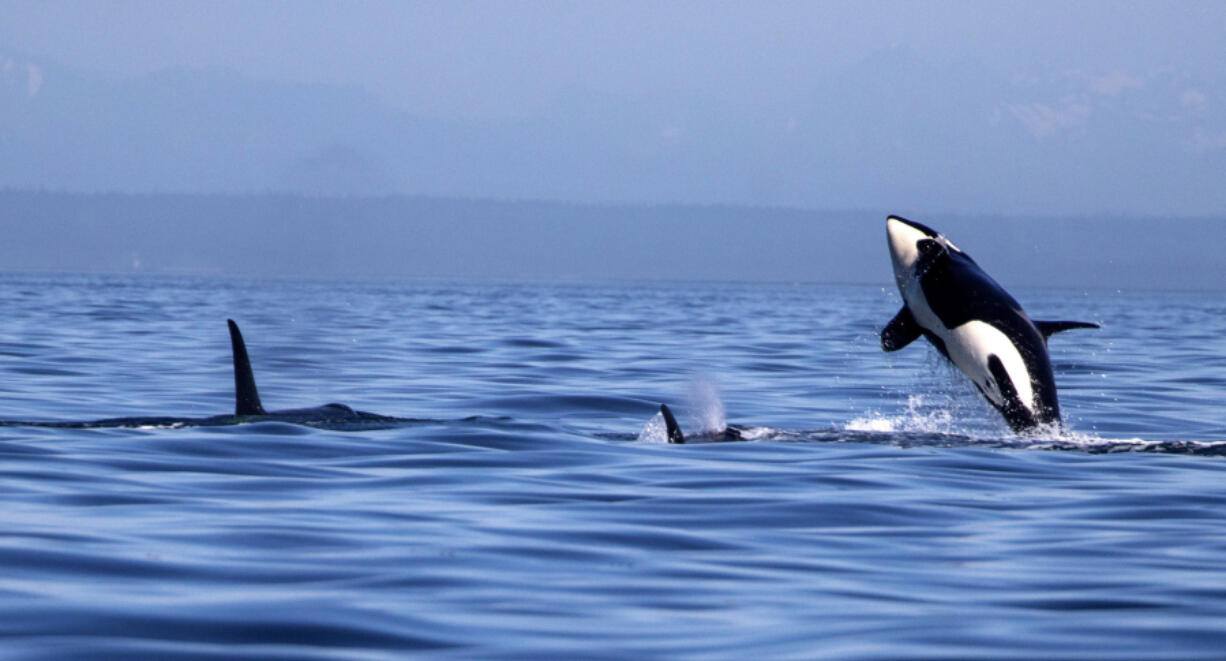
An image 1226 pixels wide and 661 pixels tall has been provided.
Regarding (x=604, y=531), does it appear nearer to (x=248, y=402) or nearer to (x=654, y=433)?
(x=654, y=433)

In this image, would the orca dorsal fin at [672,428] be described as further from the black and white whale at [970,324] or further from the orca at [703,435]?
the black and white whale at [970,324]

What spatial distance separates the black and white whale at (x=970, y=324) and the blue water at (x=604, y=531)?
52 centimetres

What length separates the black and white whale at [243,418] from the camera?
1441 cm

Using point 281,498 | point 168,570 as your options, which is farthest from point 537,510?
point 168,570

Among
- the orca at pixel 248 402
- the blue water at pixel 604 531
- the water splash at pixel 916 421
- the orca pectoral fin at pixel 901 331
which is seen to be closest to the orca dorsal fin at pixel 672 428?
the blue water at pixel 604 531

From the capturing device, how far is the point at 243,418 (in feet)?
47.7

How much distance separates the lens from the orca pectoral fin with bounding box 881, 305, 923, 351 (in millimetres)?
A: 13406

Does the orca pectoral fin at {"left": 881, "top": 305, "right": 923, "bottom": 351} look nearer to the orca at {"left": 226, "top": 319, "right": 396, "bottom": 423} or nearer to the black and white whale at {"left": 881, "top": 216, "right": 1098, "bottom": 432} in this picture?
the black and white whale at {"left": 881, "top": 216, "right": 1098, "bottom": 432}

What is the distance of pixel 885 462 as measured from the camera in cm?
1287

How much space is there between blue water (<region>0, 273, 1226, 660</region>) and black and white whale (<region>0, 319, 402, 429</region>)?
0.40 metres

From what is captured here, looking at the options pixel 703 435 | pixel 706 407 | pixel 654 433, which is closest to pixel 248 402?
pixel 654 433

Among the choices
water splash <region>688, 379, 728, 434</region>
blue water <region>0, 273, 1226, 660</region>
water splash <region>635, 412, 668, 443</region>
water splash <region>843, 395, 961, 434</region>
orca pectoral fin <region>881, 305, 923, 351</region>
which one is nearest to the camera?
blue water <region>0, 273, 1226, 660</region>

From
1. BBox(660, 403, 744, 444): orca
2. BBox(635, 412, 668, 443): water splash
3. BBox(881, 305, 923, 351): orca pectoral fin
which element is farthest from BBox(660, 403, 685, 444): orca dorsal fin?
BBox(881, 305, 923, 351): orca pectoral fin

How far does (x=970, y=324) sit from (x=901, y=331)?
62 cm
